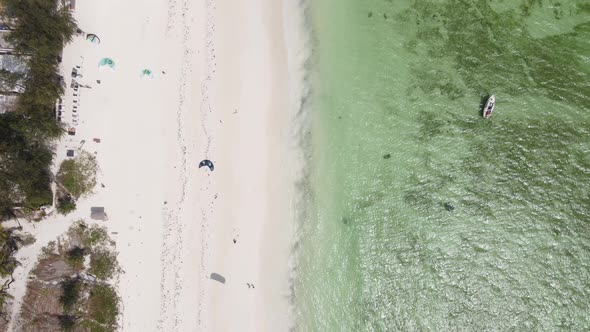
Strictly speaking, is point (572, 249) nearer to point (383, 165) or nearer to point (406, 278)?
point (406, 278)

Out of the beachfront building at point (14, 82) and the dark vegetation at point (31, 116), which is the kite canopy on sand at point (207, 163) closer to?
the dark vegetation at point (31, 116)

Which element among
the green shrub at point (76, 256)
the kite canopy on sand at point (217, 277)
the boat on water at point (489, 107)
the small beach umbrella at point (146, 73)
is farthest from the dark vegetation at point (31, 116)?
the boat on water at point (489, 107)

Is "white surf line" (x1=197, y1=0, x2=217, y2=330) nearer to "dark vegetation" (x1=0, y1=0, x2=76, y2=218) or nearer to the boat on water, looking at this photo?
"dark vegetation" (x1=0, y1=0, x2=76, y2=218)

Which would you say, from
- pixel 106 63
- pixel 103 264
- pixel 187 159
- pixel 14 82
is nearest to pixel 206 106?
pixel 187 159

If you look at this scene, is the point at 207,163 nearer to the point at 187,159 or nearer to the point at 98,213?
the point at 187,159

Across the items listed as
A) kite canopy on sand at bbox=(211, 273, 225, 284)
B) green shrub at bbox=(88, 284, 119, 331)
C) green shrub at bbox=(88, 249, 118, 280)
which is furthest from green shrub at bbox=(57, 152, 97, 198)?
kite canopy on sand at bbox=(211, 273, 225, 284)

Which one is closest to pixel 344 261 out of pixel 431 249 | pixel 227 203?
pixel 431 249
